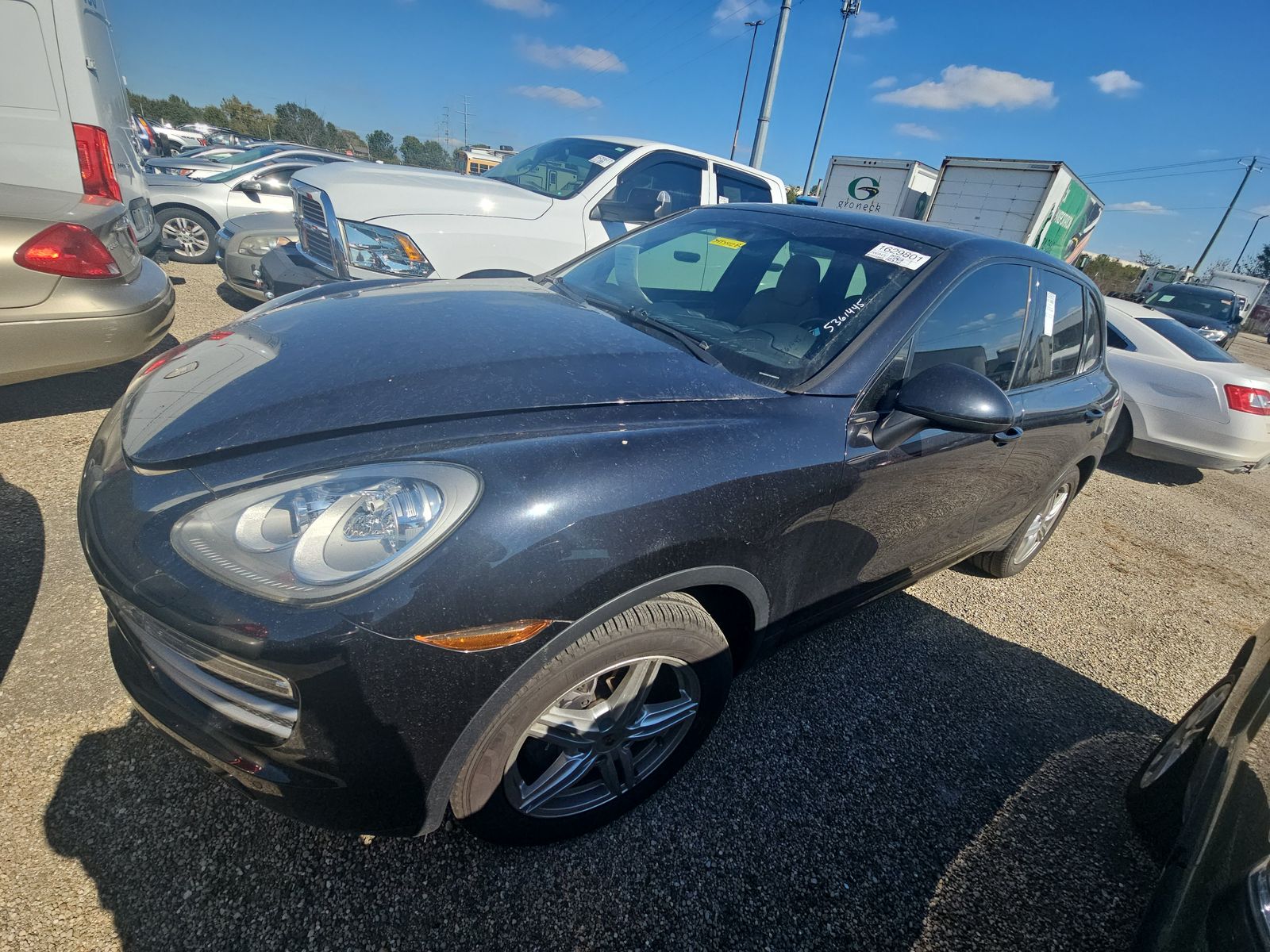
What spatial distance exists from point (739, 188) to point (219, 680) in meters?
5.85

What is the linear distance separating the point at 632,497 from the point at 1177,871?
1361mm

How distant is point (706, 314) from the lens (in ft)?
7.37

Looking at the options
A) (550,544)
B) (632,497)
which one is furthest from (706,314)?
(550,544)

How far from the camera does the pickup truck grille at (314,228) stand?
4.23m

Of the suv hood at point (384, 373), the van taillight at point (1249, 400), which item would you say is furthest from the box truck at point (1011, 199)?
the suv hood at point (384, 373)

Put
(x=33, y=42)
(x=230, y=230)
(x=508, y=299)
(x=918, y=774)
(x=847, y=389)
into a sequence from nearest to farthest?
(x=847, y=389) → (x=918, y=774) → (x=508, y=299) → (x=33, y=42) → (x=230, y=230)

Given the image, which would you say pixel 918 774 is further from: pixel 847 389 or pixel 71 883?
pixel 71 883

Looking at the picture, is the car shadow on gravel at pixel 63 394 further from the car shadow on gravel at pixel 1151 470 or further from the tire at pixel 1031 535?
the car shadow on gravel at pixel 1151 470

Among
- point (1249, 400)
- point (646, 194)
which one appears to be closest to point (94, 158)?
point (646, 194)

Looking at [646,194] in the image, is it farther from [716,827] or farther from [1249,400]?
[1249,400]

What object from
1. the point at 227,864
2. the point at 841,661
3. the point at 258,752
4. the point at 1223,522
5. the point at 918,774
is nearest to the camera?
the point at 258,752

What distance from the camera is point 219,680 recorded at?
3.95 ft

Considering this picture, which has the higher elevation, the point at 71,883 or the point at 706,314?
the point at 706,314

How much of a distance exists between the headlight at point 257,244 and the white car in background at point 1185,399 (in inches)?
323
